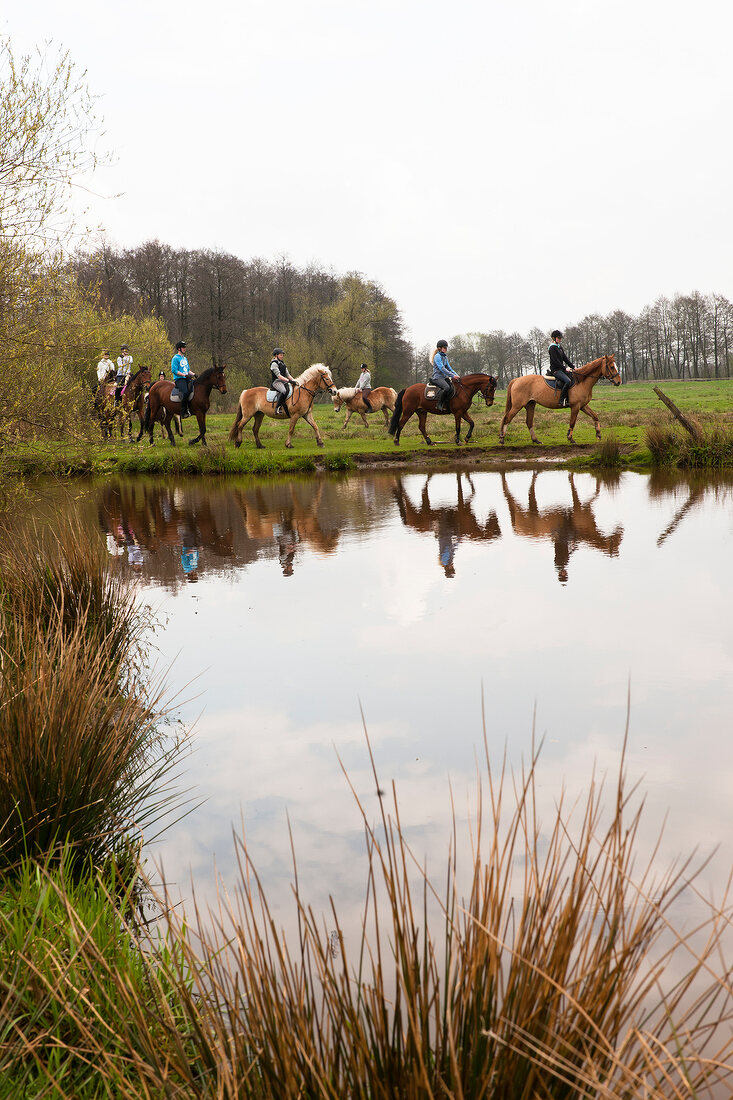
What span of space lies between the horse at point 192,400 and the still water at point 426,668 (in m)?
12.1

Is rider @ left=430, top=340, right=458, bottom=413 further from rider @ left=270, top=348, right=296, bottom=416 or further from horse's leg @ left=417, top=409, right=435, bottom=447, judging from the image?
rider @ left=270, top=348, right=296, bottom=416

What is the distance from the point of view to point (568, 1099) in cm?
154


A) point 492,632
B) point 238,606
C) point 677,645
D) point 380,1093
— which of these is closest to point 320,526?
point 238,606

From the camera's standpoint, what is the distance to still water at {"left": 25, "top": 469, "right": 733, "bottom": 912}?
389 cm

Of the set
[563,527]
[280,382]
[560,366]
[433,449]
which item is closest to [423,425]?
[433,449]

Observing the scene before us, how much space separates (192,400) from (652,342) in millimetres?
67398

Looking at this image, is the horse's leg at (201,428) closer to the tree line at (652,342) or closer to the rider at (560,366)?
the rider at (560,366)

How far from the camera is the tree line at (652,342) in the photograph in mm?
76312

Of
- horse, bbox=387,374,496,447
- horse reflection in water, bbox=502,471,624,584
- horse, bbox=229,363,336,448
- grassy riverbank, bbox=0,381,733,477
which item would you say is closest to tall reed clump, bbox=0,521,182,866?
horse reflection in water, bbox=502,471,624,584

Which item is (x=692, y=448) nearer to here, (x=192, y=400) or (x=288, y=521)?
(x=288, y=521)

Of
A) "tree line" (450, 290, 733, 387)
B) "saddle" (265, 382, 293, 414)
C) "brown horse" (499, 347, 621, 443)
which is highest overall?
"tree line" (450, 290, 733, 387)

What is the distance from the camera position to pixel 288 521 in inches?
527

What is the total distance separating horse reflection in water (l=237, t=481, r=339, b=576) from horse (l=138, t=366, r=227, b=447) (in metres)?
7.13

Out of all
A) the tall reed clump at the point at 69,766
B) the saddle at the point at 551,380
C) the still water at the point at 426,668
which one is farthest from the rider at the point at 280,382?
the tall reed clump at the point at 69,766
